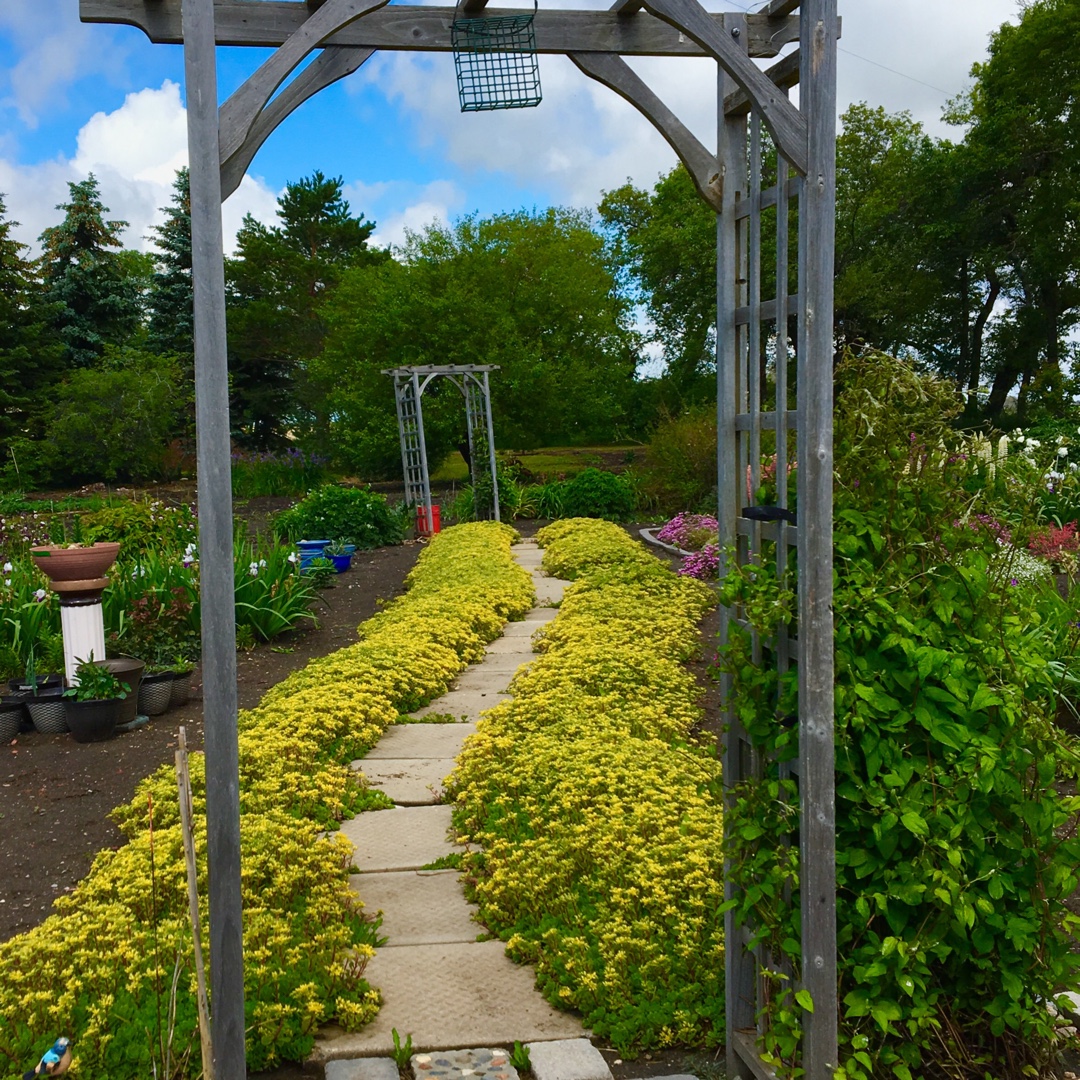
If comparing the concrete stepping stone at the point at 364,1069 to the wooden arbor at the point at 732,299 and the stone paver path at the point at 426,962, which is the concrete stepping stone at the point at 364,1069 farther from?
the wooden arbor at the point at 732,299

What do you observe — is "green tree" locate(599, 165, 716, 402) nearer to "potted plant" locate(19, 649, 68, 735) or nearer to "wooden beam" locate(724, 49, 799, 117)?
"potted plant" locate(19, 649, 68, 735)

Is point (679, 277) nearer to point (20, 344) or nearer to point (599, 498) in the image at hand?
point (599, 498)

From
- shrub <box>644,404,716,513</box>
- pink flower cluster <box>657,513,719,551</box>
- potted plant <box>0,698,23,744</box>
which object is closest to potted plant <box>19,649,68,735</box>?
potted plant <box>0,698,23,744</box>

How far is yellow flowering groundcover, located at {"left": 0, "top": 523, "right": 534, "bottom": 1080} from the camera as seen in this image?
2.67 m

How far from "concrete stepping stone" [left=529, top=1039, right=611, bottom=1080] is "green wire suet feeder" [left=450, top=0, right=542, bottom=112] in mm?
2524

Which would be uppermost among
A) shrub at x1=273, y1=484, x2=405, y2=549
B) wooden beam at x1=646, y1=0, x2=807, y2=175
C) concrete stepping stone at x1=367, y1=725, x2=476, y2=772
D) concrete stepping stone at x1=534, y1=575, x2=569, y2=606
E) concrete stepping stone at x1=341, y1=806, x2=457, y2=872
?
wooden beam at x1=646, y1=0, x2=807, y2=175

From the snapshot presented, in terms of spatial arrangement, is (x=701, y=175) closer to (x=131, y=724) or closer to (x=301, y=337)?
(x=131, y=724)

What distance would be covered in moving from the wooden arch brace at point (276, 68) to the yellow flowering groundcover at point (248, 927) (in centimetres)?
189

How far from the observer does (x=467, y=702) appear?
→ 6.19m

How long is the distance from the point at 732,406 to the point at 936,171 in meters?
24.1

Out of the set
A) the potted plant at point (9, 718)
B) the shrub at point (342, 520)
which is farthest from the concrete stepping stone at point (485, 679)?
the shrub at point (342, 520)

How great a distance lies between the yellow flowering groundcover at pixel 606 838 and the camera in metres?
2.96

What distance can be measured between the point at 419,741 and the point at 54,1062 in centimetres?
301

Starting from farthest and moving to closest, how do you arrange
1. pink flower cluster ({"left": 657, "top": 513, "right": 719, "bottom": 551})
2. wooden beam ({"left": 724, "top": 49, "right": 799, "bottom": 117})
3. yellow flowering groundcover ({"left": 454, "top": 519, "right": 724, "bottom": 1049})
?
pink flower cluster ({"left": 657, "top": 513, "right": 719, "bottom": 551}) < yellow flowering groundcover ({"left": 454, "top": 519, "right": 724, "bottom": 1049}) < wooden beam ({"left": 724, "top": 49, "right": 799, "bottom": 117})
